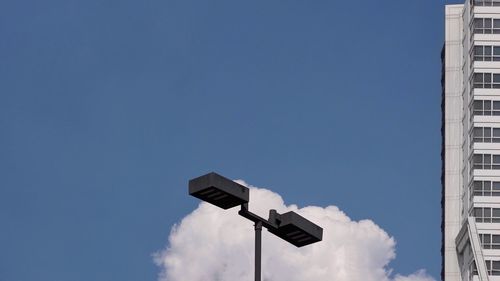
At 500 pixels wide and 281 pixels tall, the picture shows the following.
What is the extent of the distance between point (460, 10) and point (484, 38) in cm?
728

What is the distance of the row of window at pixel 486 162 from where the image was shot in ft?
461

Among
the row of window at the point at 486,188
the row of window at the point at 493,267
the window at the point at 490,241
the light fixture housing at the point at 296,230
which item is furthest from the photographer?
the row of window at the point at 486,188

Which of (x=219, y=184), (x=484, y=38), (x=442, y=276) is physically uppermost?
(x=484, y=38)

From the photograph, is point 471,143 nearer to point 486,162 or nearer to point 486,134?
point 486,134

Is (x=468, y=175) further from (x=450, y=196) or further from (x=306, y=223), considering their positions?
(x=306, y=223)

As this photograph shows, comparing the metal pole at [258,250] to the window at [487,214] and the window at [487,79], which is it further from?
the window at [487,79]

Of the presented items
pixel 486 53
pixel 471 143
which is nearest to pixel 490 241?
pixel 471 143

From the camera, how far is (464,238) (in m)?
142

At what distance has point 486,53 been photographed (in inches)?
5664

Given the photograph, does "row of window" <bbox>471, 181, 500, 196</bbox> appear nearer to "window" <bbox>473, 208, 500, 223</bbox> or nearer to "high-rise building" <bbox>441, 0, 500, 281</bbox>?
"high-rise building" <bbox>441, 0, 500, 281</bbox>

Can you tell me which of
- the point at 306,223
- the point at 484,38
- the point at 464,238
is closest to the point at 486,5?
the point at 484,38

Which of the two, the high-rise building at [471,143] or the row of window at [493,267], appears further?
the high-rise building at [471,143]

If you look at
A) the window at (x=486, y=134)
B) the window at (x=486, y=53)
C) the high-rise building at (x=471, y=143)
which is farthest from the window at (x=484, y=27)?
the window at (x=486, y=134)

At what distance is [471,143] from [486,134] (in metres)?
1.91
